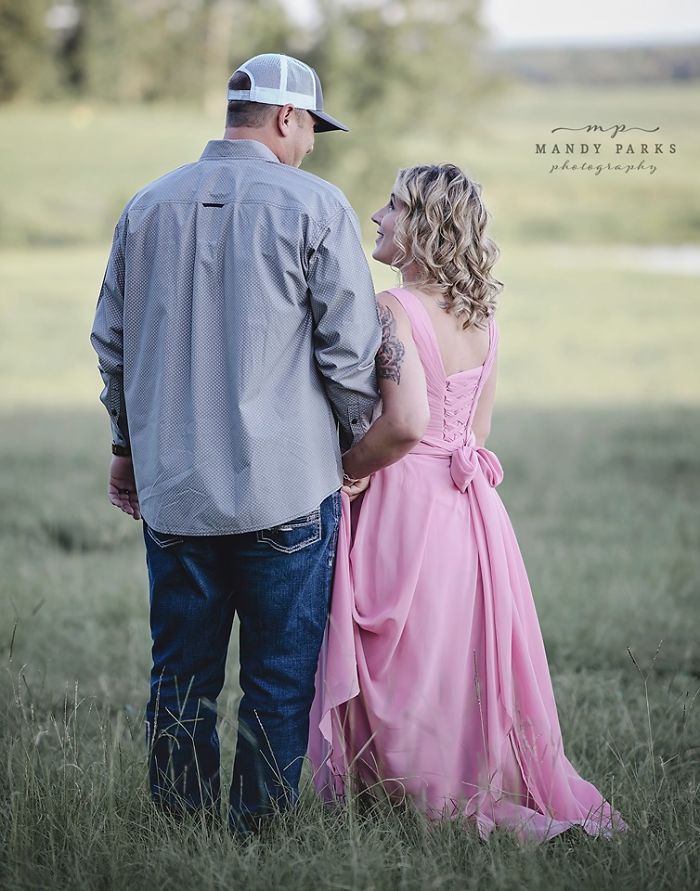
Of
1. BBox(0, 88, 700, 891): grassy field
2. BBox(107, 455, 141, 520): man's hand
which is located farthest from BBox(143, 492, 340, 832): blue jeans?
BBox(107, 455, 141, 520): man's hand

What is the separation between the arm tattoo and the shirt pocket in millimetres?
413

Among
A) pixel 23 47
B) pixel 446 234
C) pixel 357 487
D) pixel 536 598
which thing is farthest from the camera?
pixel 23 47

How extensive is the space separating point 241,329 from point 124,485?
0.76m

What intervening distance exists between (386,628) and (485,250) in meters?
1.13

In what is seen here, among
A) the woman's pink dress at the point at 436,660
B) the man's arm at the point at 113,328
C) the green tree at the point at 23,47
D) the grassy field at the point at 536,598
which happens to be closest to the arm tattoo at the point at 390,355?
the woman's pink dress at the point at 436,660

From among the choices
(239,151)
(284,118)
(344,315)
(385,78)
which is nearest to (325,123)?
(284,118)

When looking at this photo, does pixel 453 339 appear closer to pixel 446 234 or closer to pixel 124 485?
pixel 446 234

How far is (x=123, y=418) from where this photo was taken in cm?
306

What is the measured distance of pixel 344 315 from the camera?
8.90 feet

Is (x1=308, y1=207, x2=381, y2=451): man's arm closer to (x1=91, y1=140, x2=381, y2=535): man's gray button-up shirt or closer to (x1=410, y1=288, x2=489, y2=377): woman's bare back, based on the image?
(x1=91, y1=140, x2=381, y2=535): man's gray button-up shirt

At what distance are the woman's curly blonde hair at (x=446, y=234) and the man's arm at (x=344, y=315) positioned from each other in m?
0.30

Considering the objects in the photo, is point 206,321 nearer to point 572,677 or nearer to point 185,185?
point 185,185

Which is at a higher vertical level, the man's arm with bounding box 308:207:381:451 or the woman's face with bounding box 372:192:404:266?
the woman's face with bounding box 372:192:404:266

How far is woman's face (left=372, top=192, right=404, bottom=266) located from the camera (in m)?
3.12
